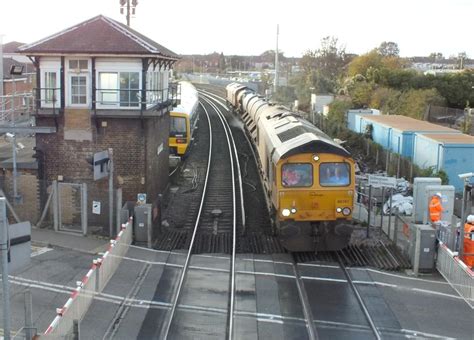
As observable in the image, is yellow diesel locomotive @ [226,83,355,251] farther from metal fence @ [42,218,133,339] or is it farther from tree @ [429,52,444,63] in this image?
tree @ [429,52,444,63]

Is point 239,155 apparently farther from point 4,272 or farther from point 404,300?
point 4,272

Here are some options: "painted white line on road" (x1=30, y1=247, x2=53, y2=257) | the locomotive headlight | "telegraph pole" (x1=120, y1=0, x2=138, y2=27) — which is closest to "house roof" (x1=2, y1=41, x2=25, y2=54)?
"telegraph pole" (x1=120, y1=0, x2=138, y2=27)

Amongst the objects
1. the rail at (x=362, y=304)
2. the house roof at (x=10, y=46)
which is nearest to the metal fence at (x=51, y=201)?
the rail at (x=362, y=304)

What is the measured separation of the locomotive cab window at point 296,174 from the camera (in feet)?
48.3

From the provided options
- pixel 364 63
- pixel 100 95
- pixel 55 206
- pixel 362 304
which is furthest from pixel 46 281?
pixel 364 63

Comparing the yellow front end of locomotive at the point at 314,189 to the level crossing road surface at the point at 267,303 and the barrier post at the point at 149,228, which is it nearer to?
the level crossing road surface at the point at 267,303

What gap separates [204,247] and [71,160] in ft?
17.2

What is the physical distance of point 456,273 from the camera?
13102 mm

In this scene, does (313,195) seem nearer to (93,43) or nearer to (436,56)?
(93,43)

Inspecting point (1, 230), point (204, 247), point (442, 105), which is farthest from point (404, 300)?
point (442, 105)

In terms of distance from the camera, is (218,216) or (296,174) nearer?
(296,174)

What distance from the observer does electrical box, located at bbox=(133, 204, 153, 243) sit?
52.5ft

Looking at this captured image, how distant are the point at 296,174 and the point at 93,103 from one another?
674 cm

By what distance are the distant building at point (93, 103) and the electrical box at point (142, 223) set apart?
2.36 metres
